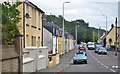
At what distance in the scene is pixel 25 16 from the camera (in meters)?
34.8

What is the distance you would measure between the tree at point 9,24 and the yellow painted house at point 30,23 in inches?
453

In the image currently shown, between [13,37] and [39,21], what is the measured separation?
2679cm

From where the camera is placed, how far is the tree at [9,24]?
1967 cm

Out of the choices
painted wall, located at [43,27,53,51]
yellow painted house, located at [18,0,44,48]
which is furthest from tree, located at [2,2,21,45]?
painted wall, located at [43,27,53,51]

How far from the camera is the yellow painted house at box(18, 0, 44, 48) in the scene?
115ft

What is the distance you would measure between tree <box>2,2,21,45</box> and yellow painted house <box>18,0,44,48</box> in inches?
453

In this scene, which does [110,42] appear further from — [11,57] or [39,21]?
[11,57]

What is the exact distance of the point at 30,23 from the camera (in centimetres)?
4031

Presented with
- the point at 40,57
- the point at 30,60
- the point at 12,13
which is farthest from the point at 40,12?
the point at 12,13

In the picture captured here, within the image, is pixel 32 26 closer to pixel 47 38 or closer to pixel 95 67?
pixel 95 67

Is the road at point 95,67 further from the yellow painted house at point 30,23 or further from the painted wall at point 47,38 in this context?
the painted wall at point 47,38

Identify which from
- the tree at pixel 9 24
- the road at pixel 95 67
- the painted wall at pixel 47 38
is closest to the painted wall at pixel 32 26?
the road at pixel 95 67

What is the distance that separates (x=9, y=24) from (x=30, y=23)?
64.5ft

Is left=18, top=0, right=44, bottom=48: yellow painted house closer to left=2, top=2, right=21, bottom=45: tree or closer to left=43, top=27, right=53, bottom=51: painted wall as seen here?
left=2, top=2, right=21, bottom=45: tree
